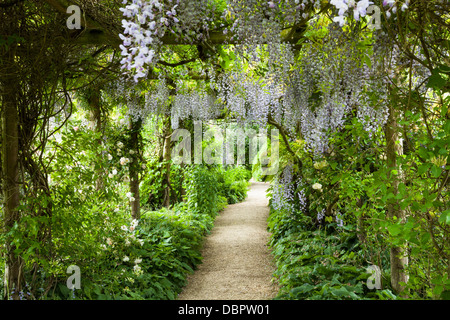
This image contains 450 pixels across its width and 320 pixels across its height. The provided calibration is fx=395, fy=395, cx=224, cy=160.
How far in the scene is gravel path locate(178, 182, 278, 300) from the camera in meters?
3.94

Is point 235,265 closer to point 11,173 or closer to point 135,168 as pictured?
point 135,168

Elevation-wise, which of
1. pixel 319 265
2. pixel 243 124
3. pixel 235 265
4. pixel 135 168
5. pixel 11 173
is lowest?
pixel 235 265

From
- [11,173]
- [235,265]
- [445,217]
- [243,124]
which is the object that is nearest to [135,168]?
[243,124]

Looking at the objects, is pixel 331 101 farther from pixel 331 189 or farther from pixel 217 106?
pixel 217 106

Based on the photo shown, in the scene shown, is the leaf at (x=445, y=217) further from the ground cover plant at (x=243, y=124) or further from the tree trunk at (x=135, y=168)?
the tree trunk at (x=135, y=168)

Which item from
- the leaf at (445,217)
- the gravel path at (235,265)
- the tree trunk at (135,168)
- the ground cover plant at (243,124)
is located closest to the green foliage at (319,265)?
the ground cover plant at (243,124)

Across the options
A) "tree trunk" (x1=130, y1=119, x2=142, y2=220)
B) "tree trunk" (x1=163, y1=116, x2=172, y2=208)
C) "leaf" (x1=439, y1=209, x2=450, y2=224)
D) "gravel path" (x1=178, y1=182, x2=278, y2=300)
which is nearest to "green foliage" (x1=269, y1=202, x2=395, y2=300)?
"gravel path" (x1=178, y1=182, x2=278, y2=300)

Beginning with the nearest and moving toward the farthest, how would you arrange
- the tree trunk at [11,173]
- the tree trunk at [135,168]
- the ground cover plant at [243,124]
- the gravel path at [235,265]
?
the ground cover plant at [243,124] → the tree trunk at [11,173] → the gravel path at [235,265] → the tree trunk at [135,168]

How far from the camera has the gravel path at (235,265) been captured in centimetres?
394

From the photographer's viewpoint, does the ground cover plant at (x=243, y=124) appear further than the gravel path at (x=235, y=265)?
No

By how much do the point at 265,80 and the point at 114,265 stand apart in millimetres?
2334

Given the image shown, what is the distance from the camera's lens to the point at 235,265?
15.9 feet

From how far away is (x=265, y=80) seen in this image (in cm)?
402
